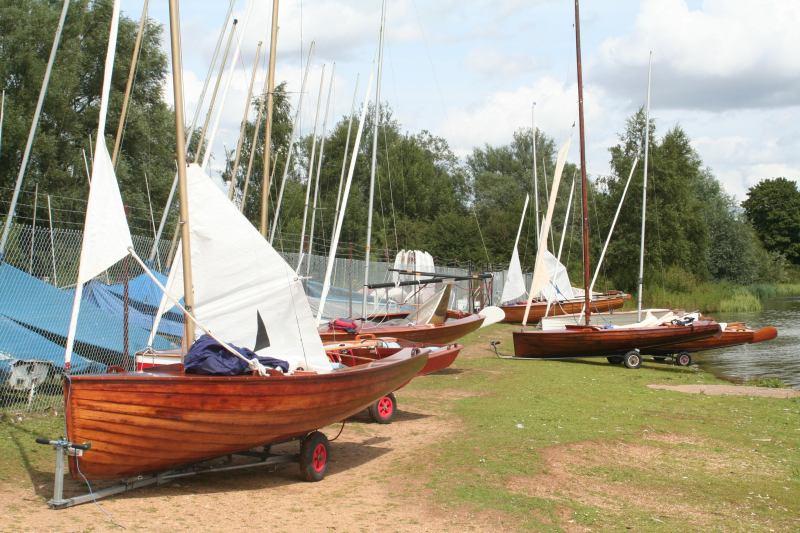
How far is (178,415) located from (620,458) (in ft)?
18.6

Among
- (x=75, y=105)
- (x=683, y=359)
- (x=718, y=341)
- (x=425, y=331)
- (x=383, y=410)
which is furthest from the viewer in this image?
(x=75, y=105)

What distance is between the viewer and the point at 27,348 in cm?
1234

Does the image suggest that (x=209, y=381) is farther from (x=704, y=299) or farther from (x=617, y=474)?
(x=704, y=299)

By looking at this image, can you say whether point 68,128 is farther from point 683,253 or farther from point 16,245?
point 683,253

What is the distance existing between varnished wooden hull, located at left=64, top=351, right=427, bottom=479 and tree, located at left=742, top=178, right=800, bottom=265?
318ft

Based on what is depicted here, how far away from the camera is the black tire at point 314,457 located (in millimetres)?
9250

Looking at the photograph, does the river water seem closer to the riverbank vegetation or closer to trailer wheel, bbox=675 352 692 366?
trailer wheel, bbox=675 352 692 366

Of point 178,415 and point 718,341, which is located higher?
point 178,415

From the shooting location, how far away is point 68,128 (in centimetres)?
3234

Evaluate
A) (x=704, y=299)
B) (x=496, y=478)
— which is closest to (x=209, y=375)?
(x=496, y=478)

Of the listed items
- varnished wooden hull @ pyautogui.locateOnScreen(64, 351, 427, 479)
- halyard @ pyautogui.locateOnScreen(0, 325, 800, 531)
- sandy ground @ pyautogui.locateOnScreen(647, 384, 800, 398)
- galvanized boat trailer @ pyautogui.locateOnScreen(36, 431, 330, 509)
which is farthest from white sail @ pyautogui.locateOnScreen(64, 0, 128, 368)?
sandy ground @ pyautogui.locateOnScreen(647, 384, 800, 398)

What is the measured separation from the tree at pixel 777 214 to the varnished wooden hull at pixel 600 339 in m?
79.5

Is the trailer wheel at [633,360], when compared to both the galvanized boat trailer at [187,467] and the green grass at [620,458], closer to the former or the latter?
the green grass at [620,458]

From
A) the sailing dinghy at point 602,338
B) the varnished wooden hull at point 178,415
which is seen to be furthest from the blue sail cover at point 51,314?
the sailing dinghy at point 602,338
